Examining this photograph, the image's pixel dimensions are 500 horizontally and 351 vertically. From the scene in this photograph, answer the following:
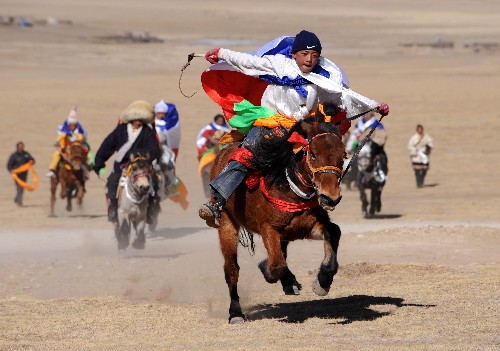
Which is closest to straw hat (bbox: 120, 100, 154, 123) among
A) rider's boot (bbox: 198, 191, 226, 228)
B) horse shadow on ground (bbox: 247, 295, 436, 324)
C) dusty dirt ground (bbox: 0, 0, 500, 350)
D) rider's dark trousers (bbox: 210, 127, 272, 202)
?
dusty dirt ground (bbox: 0, 0, 500, 350)

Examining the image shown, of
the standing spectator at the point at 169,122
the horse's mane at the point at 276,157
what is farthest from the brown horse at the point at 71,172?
the horse's mane at the point at 276,157

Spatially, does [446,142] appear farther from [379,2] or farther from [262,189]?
[379,2]

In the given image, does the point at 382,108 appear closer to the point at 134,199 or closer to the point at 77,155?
the point at 134,199

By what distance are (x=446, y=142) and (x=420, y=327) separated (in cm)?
2719

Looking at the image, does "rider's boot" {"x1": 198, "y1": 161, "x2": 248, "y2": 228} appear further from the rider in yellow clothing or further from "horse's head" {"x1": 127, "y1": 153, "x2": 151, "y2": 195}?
the rider in yellow clothing

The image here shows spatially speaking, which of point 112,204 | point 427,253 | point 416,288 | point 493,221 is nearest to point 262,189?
point 416,288

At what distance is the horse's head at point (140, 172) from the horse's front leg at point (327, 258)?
763 cm

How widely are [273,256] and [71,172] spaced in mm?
15532

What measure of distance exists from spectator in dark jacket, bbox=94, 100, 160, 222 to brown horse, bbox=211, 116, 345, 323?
740 centimetres

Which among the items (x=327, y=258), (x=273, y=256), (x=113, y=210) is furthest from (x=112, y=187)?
(x=327, y=258)

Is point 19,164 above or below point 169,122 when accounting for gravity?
below

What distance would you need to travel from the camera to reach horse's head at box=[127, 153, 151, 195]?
17484mm

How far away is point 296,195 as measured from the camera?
10.1 meters

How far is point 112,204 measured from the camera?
18.1 metres
